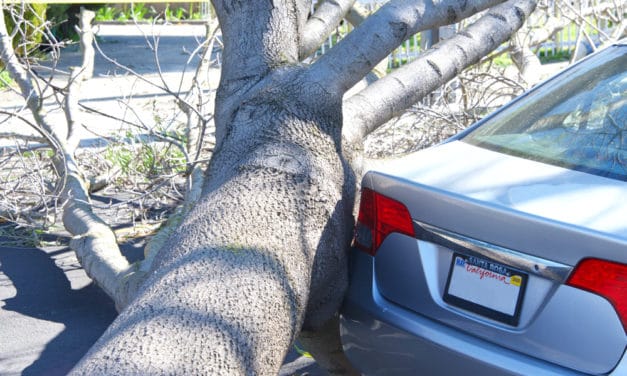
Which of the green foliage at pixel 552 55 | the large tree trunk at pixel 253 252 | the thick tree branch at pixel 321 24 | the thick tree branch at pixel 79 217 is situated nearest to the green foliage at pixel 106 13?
the green foliage at pixel 552 55

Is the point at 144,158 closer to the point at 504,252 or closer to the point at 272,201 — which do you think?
the point at 272,201

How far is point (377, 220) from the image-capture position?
3.15 m

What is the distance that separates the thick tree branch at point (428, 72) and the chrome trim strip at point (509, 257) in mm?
1039

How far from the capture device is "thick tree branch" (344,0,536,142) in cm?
395

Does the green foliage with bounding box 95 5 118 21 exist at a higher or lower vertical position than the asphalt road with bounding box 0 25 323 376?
higher

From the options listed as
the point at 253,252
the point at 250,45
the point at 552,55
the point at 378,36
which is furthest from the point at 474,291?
the point at 552,55

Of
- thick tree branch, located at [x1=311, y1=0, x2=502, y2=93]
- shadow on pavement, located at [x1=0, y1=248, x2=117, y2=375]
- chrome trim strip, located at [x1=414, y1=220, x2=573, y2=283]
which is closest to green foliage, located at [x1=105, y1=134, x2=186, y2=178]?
shadow on pavement, located at [x1=0, y1=248, x2=117, y2=375]

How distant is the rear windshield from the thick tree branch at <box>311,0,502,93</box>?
2.03ft

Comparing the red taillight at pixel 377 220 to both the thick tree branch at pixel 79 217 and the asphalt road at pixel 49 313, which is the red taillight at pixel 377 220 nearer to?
the asphalt road at pixel 49 313

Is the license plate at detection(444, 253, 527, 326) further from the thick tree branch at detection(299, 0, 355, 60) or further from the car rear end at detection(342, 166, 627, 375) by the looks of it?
the thick tree branch at detection(299, 0, 355, 60)

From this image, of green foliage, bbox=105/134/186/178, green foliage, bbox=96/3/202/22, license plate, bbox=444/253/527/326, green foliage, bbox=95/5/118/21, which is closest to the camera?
license plate, bbox=444/253/527/326

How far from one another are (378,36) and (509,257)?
157 centimetres

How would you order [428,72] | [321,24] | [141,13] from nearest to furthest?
[428,72]
[321,24]
[141,13]

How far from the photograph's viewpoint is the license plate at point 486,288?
270 cm
